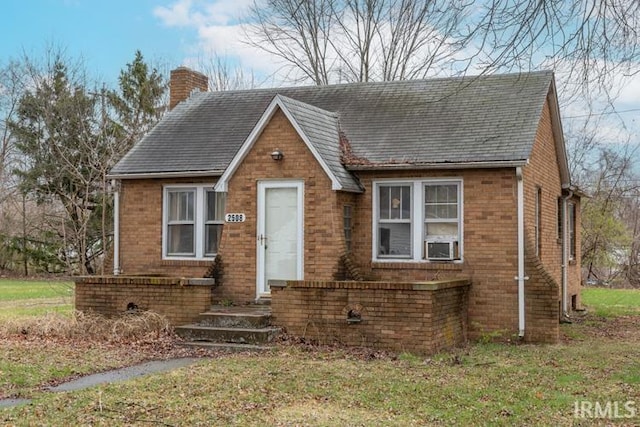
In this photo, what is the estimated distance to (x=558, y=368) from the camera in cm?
1098

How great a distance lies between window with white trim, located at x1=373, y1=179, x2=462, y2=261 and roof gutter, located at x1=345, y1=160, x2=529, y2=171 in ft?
1.24

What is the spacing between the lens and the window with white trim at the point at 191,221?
16672 mm

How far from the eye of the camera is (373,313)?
1255 cm

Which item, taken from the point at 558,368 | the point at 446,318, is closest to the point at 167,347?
the point at 446,318

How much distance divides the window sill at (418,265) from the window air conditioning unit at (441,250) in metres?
0.12

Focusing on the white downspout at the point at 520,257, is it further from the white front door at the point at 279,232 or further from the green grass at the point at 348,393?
the white front door at the point at 279,232

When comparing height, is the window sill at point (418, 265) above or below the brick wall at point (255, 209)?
below

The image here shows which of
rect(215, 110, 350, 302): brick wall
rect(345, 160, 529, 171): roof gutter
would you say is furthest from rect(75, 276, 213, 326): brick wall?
rect(345, 160, 529, 171): roof gutter

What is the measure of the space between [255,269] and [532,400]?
25.4ft

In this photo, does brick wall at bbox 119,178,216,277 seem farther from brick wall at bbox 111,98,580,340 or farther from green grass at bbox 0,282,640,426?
green grass at bbox 0,282,640,426

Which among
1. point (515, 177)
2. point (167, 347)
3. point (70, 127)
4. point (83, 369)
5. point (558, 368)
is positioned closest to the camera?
point (83, 369)

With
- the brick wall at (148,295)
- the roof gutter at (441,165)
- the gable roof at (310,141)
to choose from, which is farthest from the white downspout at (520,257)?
the brick wall at (148,295)

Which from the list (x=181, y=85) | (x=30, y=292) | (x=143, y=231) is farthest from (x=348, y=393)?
(x=30, y=292)

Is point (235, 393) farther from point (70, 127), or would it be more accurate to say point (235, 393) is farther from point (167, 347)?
point (70, 127)
